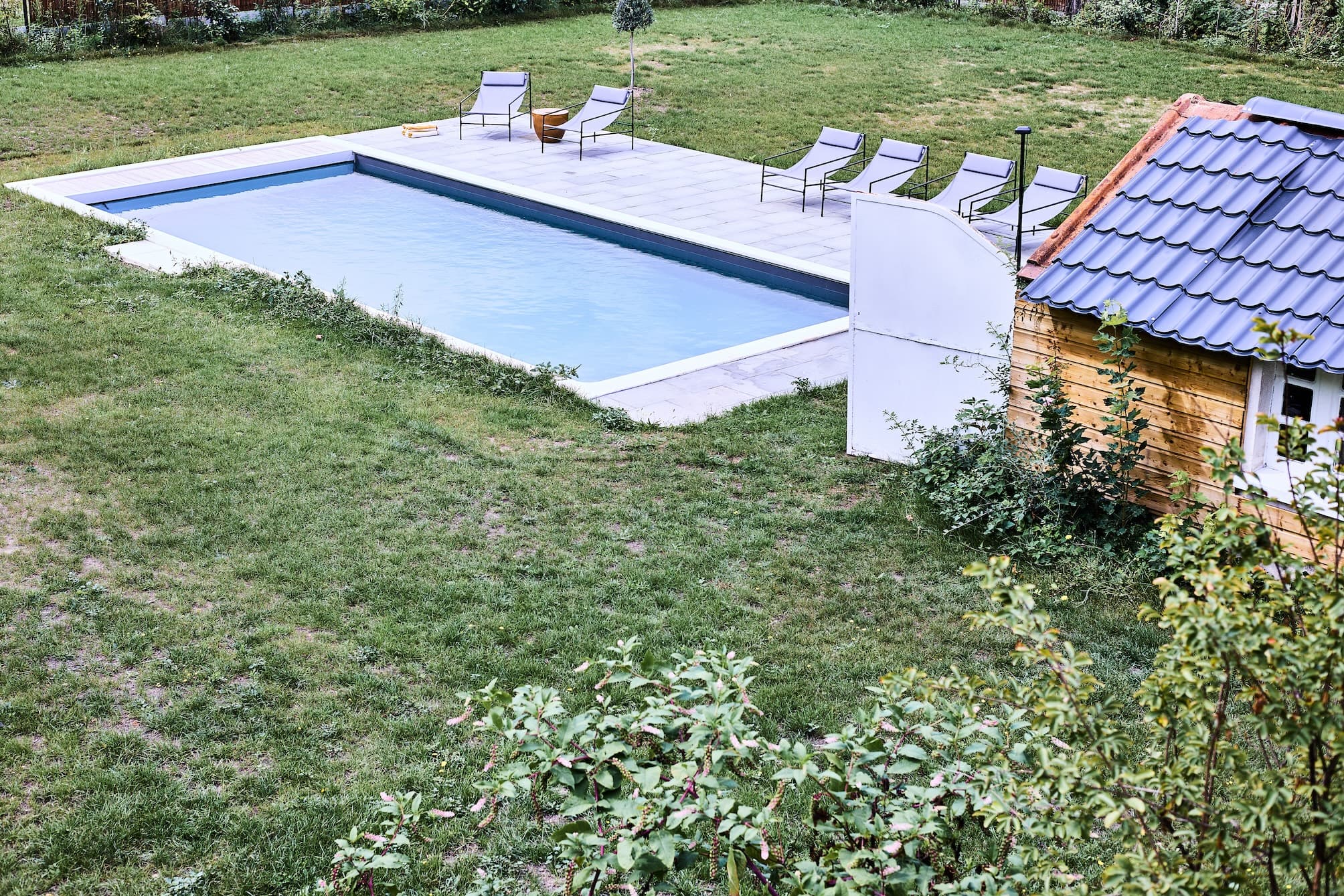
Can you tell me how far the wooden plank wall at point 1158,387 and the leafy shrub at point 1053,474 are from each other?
2.6 inches

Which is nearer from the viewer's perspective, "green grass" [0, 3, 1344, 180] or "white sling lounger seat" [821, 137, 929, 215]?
"white sling lounger seat" [821, 137, 929, 215]

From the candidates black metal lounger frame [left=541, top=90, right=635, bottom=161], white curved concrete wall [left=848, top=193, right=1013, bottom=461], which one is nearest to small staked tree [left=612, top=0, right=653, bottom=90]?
black metal lounger frame [left=541, top=90, right=635, bottom=161]

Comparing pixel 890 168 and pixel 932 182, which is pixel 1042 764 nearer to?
pixel 890 168

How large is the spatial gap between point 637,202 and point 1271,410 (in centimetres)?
924

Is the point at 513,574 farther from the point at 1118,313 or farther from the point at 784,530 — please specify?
the point at 1118,313

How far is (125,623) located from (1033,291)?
488 centimetres

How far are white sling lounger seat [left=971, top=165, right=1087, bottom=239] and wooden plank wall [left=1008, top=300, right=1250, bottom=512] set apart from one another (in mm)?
5140

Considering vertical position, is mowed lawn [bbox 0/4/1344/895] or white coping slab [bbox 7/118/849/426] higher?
white coping slab [bbox 7/118/849/426]

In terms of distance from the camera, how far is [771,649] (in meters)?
5.89

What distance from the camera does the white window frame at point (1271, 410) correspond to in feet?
19.6

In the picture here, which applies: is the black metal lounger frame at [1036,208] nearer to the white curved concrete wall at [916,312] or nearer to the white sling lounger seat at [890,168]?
the white sling lounger seat at [890,168]

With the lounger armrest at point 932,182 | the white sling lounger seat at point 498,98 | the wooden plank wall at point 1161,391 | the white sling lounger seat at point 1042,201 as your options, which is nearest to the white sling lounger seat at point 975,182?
the lounger armrest at point 932,182

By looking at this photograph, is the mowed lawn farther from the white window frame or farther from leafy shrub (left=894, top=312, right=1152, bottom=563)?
the white window frame

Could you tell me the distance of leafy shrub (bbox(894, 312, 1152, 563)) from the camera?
6.49m
